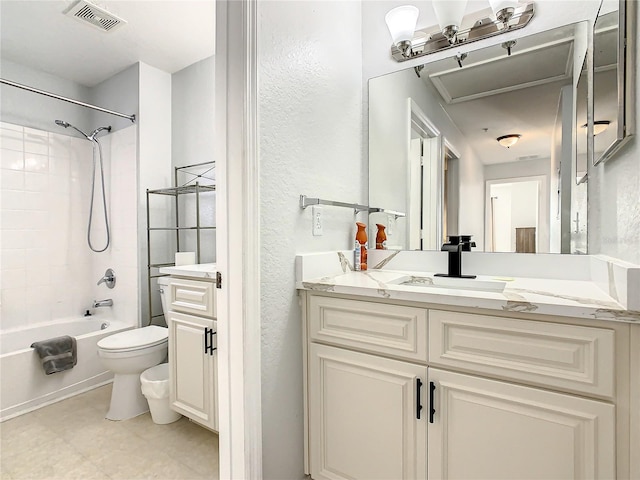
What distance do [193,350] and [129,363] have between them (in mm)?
573

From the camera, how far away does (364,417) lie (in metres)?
1.20

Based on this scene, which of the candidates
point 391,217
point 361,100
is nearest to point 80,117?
point 361,100

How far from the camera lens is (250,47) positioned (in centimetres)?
112

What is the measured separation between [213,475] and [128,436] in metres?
0.61

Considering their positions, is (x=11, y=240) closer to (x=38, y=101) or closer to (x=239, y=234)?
(x=38, y=101)

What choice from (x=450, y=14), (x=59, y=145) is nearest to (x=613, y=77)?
(x=450, y=14)

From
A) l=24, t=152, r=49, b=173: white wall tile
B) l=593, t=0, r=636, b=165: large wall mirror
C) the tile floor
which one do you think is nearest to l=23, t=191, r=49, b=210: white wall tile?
l=24, t=152, r=49, b=173: white wall tile

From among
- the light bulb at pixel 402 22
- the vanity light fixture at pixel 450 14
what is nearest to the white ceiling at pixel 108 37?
the light bulb at pixel 402 22

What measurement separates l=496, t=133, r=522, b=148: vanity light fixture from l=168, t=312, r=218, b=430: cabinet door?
159 cm

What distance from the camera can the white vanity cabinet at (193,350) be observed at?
5.26ft

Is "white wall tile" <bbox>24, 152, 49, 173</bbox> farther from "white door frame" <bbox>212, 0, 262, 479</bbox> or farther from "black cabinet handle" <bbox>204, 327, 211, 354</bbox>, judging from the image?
"white door frame" <bbox>212, 0, 262, 479</bbox>

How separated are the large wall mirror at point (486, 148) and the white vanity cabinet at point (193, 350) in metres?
0.99

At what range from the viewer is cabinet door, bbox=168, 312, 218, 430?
63.3 inches

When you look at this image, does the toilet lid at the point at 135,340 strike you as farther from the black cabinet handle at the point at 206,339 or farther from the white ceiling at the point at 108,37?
the white ceiling at the point at 108,37
